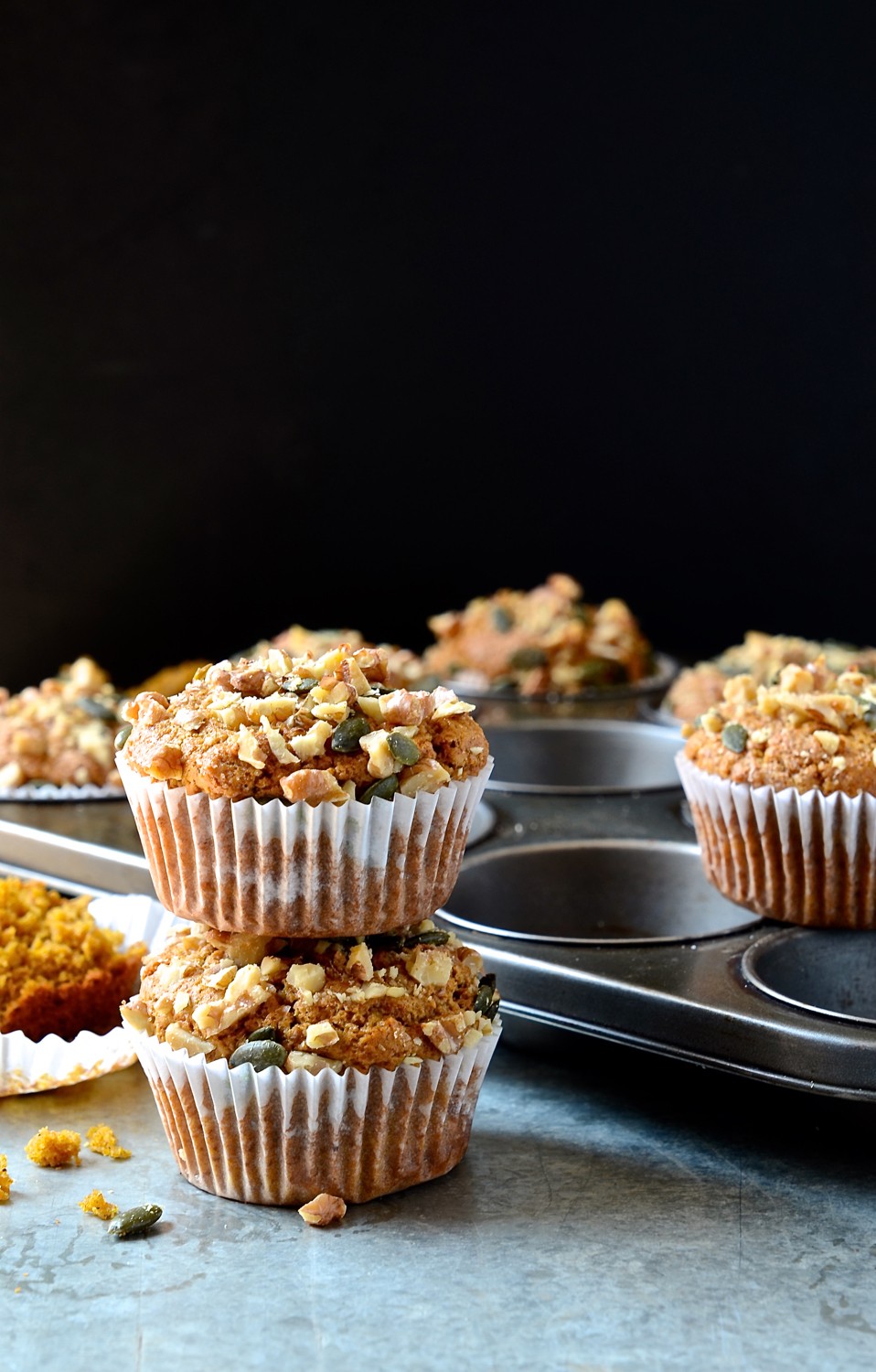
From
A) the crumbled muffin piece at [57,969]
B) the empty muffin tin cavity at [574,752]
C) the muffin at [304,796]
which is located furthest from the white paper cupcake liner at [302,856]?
the empty muffin tin cavity at [574,752]

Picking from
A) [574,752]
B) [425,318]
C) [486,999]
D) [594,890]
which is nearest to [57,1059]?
[486,999]

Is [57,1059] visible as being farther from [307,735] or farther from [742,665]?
[742,665]

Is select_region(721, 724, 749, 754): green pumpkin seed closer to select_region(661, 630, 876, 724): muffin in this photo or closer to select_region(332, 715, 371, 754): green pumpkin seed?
select_region(332, 715, 371, 754): green pumpkin seed

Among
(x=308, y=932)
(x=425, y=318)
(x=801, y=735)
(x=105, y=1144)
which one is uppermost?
(x=425, y=318)

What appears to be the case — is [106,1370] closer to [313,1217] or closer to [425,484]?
[313,1217]

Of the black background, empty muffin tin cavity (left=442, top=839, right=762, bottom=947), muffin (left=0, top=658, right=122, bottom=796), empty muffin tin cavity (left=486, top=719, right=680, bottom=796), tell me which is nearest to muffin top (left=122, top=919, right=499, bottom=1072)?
empty muffin tin cavity (left=442, top=839, right=762, bottom=947)
